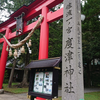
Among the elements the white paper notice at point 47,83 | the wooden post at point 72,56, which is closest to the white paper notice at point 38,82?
the white paper notice at point 47,83

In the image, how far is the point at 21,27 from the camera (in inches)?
292

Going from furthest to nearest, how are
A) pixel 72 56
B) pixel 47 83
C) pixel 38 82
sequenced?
pixel 38 82
pixel 47 83
pixel 72 56

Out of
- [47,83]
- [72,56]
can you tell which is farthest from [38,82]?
[72,56]

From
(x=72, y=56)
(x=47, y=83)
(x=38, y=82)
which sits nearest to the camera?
(x=72, y=56)

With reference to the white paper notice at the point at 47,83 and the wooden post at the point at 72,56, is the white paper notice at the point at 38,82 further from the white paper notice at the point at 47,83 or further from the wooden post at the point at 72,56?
the wooden post at the point at 72,56

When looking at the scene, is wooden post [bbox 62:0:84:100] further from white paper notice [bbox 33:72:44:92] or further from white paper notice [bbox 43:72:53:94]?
white paper notice [bbox 33:72:44:92]

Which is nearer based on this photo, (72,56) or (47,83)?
(72,56)

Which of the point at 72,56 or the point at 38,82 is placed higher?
the point at 72,56

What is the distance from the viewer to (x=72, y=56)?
264 cm

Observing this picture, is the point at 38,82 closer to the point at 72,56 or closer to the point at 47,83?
the point at 47,83

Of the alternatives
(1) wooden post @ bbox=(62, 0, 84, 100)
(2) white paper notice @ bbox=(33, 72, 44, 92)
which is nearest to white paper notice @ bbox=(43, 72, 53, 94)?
(2) white paper notice @ bbox=(33, 72, 44, 92)

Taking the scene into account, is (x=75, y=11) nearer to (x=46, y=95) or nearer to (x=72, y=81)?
(x=72, y=81)

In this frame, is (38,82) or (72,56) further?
(38,82)

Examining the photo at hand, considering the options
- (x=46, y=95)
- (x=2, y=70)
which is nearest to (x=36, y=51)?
(x=2, y=70)
